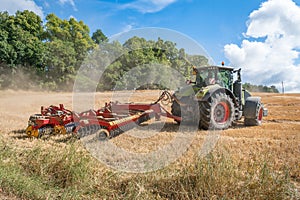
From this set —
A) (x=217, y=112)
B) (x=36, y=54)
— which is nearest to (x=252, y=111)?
(x=217, y=112)

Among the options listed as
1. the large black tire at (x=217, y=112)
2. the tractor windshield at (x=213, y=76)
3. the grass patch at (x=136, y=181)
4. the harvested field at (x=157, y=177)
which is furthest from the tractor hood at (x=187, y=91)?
the grass patch at (x=136, y=181)

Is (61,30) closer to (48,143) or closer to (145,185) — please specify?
(48,143)

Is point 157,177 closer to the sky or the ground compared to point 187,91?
closer to the ground

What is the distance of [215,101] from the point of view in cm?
668

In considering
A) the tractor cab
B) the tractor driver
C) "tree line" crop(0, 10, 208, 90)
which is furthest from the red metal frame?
"tree line" crop(0, 10, 208, 90)

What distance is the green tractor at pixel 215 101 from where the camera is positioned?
665cm

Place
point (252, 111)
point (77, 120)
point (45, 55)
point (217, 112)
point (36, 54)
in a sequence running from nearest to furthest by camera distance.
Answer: point (77, 120) < point (217, 112) < point (252, 111) < point (36, 54) < point (45, 55)

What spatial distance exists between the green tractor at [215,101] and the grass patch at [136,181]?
10.1ft

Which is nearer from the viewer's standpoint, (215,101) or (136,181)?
(136,181)

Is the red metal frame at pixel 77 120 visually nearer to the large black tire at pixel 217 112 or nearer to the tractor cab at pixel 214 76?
the large black tire at pixel 217 112

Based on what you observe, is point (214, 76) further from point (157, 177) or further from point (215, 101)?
point (157, 177)

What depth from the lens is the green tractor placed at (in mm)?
6648

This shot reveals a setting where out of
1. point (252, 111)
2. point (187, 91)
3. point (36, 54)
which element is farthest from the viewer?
point (36, 54)

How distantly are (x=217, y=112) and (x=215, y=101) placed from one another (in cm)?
42
